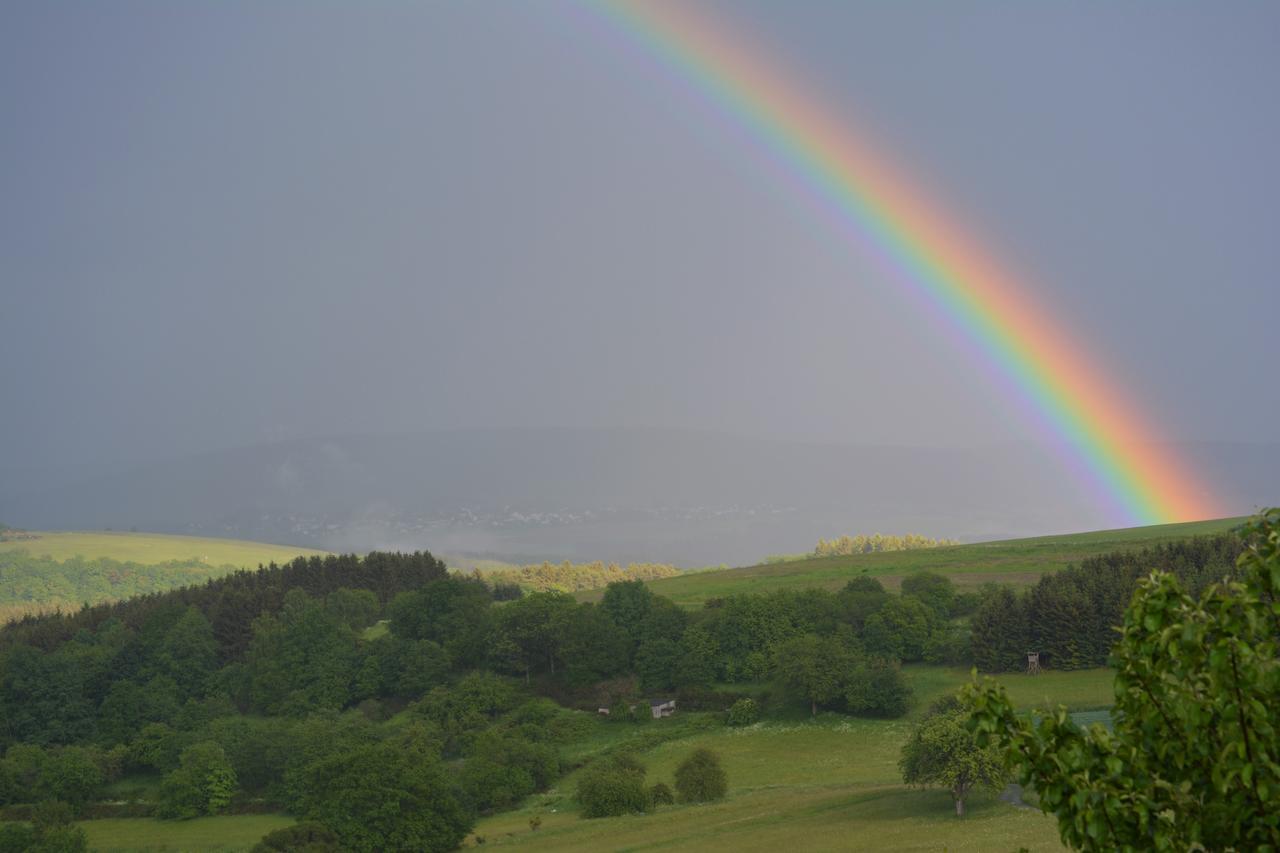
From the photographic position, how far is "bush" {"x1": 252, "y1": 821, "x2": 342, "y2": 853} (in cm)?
4962

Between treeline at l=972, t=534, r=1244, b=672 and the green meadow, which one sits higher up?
treeline at l=972, t=534, r=1244, b=672

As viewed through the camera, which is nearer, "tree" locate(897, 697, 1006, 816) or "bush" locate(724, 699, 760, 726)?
"tree" locate(897, 697, 1006, 816)

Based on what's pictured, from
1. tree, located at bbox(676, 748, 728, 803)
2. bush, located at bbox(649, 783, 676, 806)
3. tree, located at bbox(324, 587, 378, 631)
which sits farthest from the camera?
tree, located at bbox(324, 587, 378, 631)

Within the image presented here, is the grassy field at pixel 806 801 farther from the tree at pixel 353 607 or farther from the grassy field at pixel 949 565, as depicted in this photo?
the tree at pixel 353 607

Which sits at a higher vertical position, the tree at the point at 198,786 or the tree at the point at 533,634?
the tree at the point at 533,634

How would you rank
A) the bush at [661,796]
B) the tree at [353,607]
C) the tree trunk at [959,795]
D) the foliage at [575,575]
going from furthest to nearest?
1. the foliage at [575,575]
2. the tree at [353,607]
3. the bush at [661,796]
4. the tree trunk at [959,795]

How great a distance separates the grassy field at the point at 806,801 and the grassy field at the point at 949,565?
36233 mm

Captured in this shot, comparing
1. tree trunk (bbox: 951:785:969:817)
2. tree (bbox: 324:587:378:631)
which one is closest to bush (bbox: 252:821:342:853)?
tree trunk (bbox: 951:785:969:817)

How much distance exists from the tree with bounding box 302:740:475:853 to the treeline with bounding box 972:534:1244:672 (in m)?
43.7

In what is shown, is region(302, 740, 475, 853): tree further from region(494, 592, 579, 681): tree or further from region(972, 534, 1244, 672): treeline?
region(972, 534, 1244, 672): treeline

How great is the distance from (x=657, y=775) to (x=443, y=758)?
20.8 meters

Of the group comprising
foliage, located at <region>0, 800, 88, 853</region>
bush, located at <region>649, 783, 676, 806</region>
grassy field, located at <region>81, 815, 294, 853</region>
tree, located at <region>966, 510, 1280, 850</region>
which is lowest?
grassy field, located at <region>81, 815, 294, 853</region>

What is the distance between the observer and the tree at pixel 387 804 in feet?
166

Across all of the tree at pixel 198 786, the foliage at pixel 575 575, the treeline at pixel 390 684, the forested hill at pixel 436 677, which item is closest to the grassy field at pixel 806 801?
the forested hill at pixel 436 677
